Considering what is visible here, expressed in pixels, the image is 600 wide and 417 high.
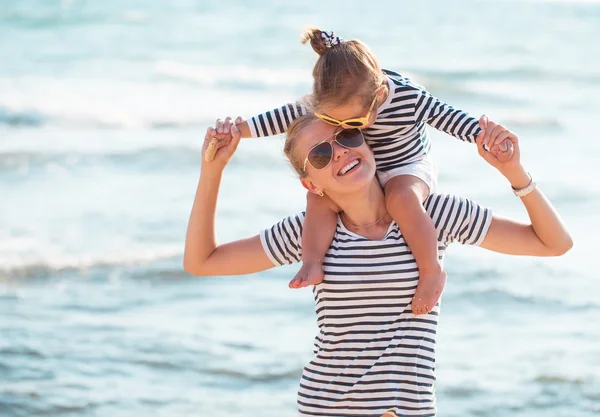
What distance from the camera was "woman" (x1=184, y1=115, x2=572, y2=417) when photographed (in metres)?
2.65

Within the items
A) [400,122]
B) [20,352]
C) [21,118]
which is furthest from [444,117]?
[21,118]

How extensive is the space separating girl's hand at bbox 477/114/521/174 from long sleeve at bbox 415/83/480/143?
0.07 m

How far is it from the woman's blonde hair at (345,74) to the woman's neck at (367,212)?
0.91 ft

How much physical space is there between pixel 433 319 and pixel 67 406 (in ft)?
9.18

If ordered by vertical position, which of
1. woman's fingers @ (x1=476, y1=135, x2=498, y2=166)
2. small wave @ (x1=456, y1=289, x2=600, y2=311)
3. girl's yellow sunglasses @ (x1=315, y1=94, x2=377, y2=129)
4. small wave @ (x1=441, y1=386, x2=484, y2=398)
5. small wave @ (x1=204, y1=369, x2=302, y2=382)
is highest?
small wave @ (x1=456, y1=289, x2=600, y2=311)

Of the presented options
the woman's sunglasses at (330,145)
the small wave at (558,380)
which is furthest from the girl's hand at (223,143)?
the small wave at (558,380)

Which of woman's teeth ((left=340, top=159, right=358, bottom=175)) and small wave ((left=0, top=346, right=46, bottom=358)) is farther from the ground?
small wave ((left=0, top=346, right=46, bottom=358))

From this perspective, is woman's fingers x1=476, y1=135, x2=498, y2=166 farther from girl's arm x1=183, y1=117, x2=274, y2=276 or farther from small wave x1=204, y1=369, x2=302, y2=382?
small wave x1=204, y1=369, x2=302, y2=382

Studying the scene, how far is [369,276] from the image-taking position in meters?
2.66

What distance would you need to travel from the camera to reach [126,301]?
669 centimetres

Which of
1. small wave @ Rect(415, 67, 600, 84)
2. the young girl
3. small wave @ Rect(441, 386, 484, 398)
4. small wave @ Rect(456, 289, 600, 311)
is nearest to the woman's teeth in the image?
the young girl

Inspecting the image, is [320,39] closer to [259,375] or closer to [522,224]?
[522,224]

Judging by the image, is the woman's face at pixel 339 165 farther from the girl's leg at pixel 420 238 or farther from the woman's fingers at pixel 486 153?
Answer: the woman's fingers at pixel 486 153

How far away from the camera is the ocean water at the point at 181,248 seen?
5.20 m
